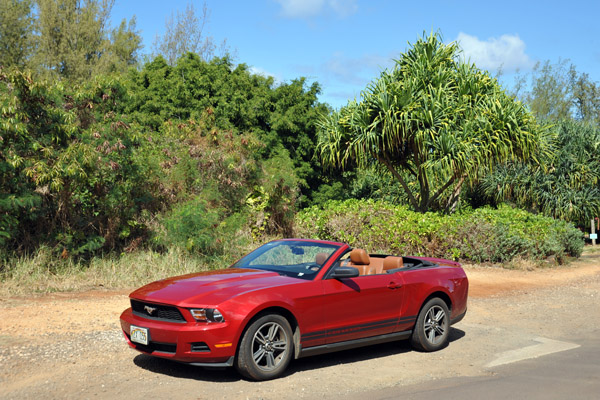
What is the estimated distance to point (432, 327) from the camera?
7730mm

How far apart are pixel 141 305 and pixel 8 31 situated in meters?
33.5

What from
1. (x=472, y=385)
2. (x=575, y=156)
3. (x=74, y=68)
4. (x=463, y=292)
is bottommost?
(x=472, y=385)

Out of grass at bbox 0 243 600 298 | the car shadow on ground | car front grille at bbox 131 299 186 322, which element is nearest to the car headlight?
car front grille at bbox 131 299 186 322

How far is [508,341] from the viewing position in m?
8.48

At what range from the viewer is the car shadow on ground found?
6.26 metres

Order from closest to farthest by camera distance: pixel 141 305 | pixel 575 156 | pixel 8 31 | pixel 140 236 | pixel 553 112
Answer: pixel 141 305 < pixel 140 236 < pixel 575 156 < pixel 8 31 < pixel 553 112

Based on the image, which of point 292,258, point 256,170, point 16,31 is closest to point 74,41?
point 16,31

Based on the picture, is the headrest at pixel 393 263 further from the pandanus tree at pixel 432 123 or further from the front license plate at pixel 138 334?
the pandanus tree at pixel 432 123

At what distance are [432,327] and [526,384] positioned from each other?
1.63 m

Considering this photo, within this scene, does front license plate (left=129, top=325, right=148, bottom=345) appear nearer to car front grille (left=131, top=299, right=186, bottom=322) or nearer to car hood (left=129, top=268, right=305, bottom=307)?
car front grille (left=131, top=299, right=186, bottom=322)

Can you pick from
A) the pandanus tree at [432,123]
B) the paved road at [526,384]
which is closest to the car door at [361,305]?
the paved road at [526,384]

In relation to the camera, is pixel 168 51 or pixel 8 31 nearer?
pixel 8 31

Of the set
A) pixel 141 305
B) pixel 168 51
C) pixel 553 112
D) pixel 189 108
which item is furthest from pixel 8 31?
pixel 553 112

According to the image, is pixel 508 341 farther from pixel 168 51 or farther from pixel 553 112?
pixel 553 112
